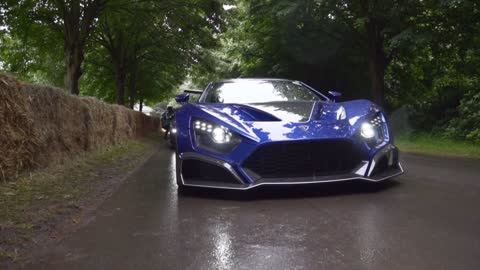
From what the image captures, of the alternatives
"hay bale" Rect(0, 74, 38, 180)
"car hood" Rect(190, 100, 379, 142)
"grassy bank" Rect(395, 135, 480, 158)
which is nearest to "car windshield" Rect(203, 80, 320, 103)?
"car hood" Rect(190, 100, 379, 142)

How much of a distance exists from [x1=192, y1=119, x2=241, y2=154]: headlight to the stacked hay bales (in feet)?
8.13

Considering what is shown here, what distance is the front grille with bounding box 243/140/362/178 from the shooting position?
4.07m

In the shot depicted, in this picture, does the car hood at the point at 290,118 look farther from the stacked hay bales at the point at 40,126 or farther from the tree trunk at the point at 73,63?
the tree trunk at the point at 73,63

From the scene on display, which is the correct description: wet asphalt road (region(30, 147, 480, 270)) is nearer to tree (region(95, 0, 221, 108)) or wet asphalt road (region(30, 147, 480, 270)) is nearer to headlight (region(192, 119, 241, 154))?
headlight (region(192, 119, 241, 154))

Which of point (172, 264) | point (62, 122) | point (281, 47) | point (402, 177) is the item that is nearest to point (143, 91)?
point (281, 47)

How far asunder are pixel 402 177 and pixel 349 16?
15374 millimetres

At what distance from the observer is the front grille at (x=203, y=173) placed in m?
4.18

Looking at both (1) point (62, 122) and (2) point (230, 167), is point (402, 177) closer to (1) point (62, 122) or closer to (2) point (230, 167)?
(2) point (230, 167)

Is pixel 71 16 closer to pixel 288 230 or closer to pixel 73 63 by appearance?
pixel 73 63

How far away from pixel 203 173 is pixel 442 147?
9.20 metres

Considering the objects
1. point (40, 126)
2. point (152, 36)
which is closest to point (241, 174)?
point (40, 126)

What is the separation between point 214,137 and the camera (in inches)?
172

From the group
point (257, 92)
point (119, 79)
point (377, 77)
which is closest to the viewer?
point (257, 92)

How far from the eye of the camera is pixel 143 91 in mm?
37219
